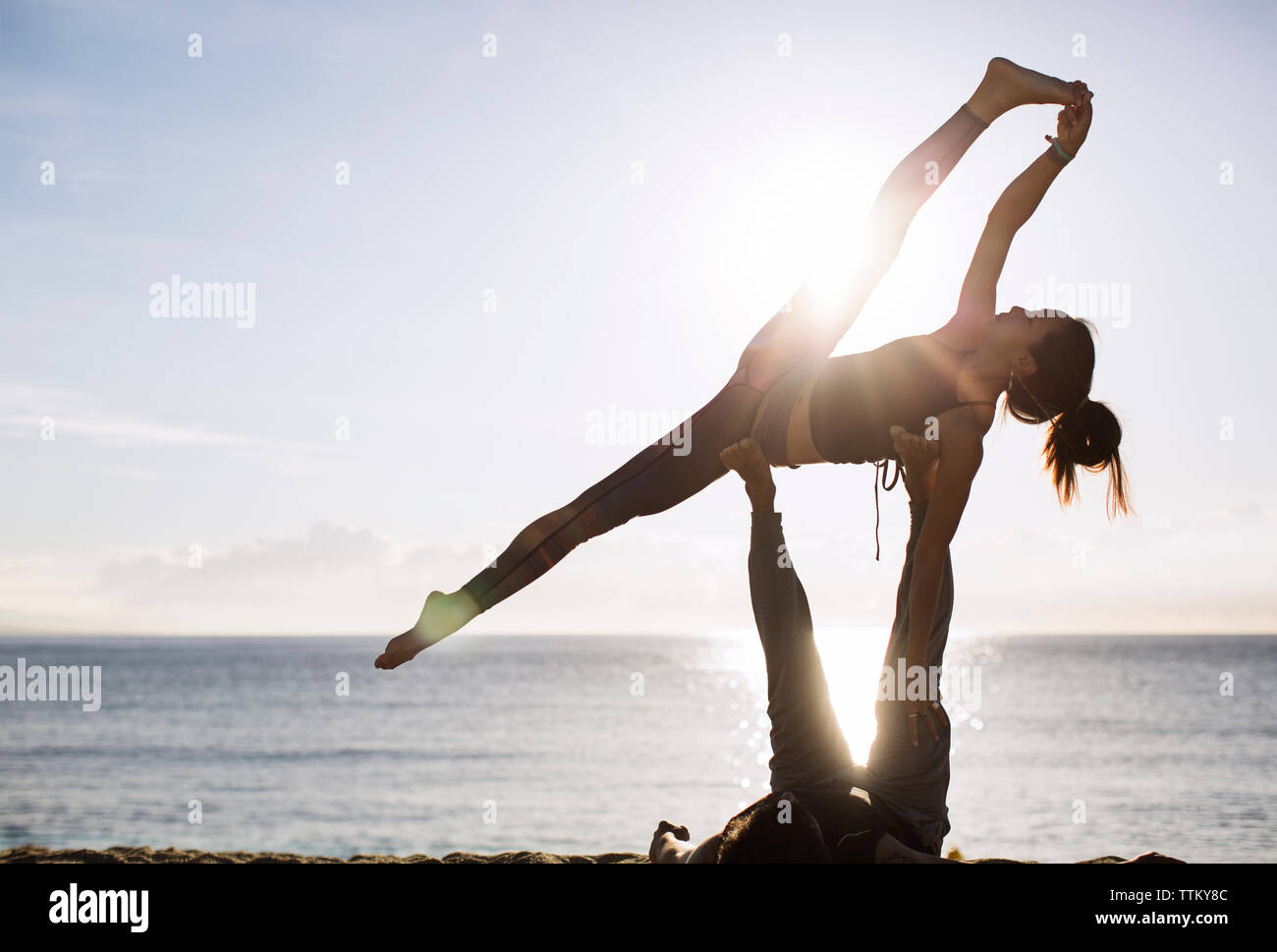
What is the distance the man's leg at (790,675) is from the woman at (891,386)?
44 centimetres

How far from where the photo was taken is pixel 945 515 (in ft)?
11.0

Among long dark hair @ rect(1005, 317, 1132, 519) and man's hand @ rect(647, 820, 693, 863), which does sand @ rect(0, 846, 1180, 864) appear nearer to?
man's hand @ rect(647, 820, 693, 863)

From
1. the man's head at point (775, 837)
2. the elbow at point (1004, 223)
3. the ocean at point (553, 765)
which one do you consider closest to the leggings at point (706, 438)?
the elbow at point (1004, 223)

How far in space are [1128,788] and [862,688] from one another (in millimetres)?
31705

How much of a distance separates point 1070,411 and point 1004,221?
706mm

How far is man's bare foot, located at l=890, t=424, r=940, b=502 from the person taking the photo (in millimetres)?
3512

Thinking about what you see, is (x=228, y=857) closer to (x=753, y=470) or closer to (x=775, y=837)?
(x=753, y=470)

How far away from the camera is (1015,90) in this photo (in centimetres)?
391

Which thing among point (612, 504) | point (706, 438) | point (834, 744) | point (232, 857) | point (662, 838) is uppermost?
point (706, 438)

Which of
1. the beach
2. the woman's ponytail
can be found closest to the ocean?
the beach

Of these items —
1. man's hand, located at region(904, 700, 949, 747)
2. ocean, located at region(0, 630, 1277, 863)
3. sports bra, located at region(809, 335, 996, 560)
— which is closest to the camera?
man's hand, located at region(904, 700, 949, 747)

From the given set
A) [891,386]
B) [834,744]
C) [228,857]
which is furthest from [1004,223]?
[228,857]

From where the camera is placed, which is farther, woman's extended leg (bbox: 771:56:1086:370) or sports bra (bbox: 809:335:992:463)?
woman's extended leg (bbox: 771:56:1086:370)

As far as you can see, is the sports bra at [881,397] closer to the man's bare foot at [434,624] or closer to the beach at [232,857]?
the man's bare foot at [434,624]
